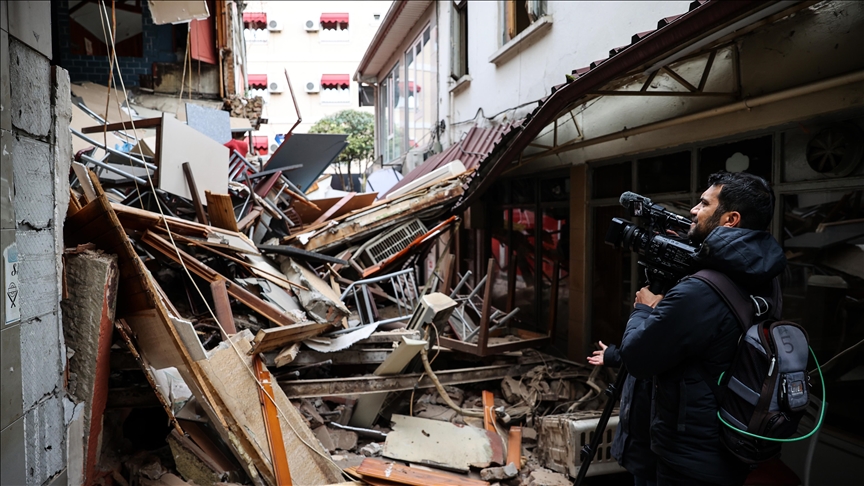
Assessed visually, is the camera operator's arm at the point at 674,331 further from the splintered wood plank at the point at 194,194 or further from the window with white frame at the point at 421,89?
the window with white frame at the point at 421,89

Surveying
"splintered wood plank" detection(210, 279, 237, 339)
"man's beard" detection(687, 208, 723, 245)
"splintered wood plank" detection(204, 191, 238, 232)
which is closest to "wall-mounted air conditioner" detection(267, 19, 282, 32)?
"splintered wood plank" detection(204, 191, 238, 232)

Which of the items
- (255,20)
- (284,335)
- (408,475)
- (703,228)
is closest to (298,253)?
(284,335)

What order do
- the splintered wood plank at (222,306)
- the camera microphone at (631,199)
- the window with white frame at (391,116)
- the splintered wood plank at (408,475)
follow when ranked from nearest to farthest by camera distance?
1. the camera microphone at (631,199)
2. the splintered wood plank at (408,475)
3. the splintered wood plank at (222,306)
4. the window with white frame at (391,116)

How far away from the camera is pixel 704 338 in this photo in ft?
7.38

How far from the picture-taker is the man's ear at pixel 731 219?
2359mm

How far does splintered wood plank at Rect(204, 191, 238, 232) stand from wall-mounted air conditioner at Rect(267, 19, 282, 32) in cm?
3844

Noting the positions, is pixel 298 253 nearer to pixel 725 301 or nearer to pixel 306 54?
pixel 725 301

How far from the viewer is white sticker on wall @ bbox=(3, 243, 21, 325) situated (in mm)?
2330

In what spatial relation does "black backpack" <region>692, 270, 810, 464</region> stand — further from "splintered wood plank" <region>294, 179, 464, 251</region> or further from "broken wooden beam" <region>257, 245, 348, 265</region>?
"splintered wood plank" <region>294, 179, 464, 251</region>

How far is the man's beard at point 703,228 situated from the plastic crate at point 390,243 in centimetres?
511

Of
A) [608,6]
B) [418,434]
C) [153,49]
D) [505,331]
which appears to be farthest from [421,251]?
[153,49]

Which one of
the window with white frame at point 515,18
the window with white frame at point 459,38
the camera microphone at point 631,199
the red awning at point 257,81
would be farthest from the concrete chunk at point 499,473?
the red awning at point 257,81

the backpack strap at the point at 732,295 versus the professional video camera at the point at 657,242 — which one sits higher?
the professional video camera at the point at 657,242

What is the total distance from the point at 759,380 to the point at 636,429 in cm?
66
